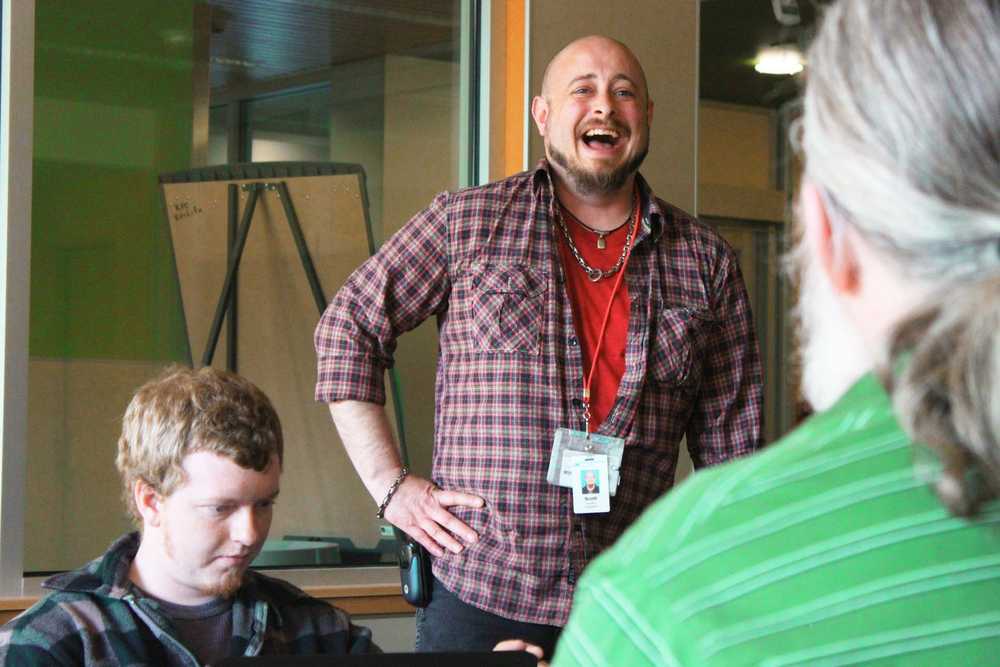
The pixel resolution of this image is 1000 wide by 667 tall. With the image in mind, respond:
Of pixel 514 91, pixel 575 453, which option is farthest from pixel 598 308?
pixel 514 91

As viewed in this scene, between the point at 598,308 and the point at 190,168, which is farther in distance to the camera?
the point at 190,168

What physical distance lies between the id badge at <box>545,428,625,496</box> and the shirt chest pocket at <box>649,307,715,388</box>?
19cm

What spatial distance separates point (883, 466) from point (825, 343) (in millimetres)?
148

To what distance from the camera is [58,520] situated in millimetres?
3738

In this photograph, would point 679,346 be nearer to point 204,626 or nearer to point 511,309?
point 511,309

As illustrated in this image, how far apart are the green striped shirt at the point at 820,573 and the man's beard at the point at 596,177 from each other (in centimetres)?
226

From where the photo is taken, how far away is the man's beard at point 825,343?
761mm

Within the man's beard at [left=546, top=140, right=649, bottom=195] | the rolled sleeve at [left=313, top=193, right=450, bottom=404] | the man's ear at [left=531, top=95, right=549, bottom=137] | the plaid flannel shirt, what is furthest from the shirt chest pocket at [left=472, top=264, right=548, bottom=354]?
the man's ear at [left=531, top=95, right=549, bottom=137]

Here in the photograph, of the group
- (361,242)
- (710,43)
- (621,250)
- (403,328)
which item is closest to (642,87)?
(621,250)

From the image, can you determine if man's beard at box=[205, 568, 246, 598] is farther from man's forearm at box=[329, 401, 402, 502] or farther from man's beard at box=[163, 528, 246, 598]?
man's forearm at box=[329, 401, 402, 502]

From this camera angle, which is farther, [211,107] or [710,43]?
[710,43]

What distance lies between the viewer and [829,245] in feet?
2.42

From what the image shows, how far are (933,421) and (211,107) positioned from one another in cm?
373

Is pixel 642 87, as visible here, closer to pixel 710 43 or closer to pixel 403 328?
pixel 403 328
